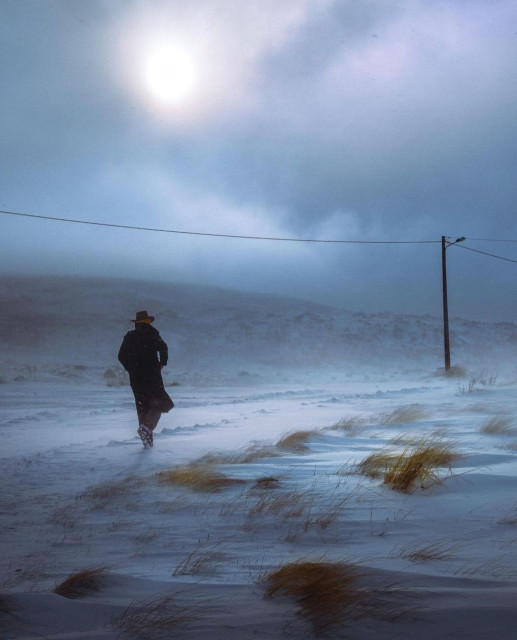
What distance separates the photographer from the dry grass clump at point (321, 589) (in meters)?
1.91

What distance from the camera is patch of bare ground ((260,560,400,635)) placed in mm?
1895

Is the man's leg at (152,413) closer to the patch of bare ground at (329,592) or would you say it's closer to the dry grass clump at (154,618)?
the patch of bare ground at (329,592)

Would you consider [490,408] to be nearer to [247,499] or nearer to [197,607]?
[247,499]

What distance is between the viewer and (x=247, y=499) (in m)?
3.95

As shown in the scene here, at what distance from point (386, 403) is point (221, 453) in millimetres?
6901

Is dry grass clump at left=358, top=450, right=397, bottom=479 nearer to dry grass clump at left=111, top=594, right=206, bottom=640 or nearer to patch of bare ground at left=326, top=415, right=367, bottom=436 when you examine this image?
patch of bare ground at left=326, top=415, right=367, bottom=436

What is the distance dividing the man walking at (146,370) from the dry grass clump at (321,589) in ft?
16.8

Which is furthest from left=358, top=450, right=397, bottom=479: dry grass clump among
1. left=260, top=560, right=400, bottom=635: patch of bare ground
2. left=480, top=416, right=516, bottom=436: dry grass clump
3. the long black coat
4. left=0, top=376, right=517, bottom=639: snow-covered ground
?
the long black coat

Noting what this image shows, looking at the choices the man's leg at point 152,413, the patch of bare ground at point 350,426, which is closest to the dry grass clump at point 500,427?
the patch of bare ground at point 350,426

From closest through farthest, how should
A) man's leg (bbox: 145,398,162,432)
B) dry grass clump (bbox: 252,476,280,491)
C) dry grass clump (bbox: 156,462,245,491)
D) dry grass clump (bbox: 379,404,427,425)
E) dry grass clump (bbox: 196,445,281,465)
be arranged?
dry grass clump (bbox: 252,476,280,491), dry grass clump (bbox: 156,462,245,491), dry grass clump (bbox: 196,445,281,465), man's leg (bbox: 145,398,162,432), dry grass clump (bbox: 379,404,427,425)

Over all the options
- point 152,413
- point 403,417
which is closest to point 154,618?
point 152,413

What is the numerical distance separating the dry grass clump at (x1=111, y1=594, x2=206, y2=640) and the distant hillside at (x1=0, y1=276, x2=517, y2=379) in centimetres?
3724

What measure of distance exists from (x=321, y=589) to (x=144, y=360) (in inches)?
229

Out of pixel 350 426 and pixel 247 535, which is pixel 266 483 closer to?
pixel 247 535
